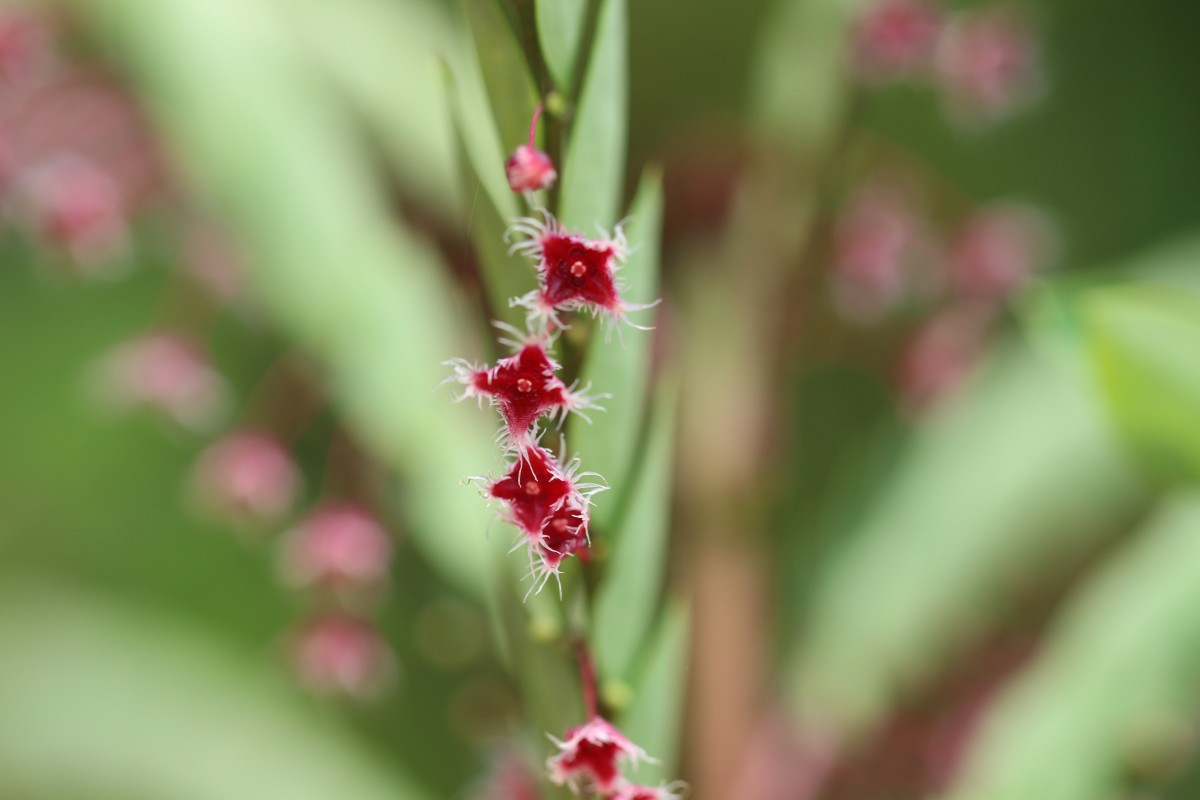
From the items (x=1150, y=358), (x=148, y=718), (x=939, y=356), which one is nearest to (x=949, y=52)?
(x=939, y=356)

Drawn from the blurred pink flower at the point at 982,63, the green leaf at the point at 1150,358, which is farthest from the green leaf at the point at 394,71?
the green leaf at the point at 1150,358

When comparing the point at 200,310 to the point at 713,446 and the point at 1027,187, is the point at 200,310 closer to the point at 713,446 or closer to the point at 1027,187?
the point at 713,446

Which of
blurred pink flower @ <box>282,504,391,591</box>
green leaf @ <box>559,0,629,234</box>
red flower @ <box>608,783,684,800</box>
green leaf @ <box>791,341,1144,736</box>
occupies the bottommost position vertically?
green leaf @ <box>791,341,1144,736</box>

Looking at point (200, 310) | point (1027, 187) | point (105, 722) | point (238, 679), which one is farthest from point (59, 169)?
point (1027, 187)

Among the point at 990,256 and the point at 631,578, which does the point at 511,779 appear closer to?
the point at 631,578

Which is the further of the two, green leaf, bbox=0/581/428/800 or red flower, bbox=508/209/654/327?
green leaf, bbox=0/581/428/800

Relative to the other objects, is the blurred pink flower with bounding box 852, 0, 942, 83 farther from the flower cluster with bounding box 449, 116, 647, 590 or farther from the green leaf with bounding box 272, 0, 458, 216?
→ the flower cluster with bounding box 449, 116, 647, 590

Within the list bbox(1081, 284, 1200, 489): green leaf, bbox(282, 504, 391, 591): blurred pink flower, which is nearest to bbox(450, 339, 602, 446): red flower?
bbox(1081, 284, 1200, 489): green leaf
